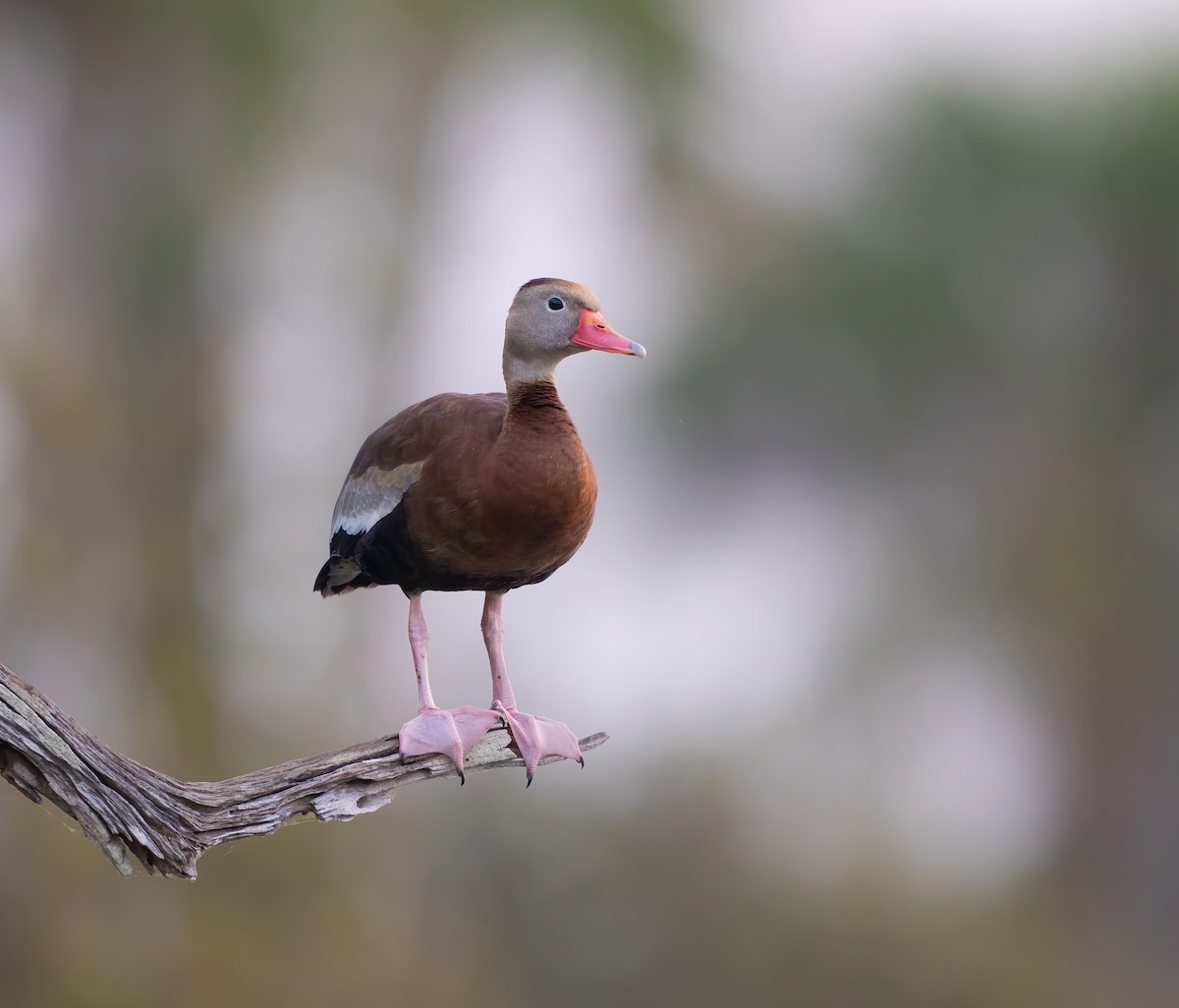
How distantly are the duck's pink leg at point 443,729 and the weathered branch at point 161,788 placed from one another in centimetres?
4

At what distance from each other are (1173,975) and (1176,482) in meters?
4.58

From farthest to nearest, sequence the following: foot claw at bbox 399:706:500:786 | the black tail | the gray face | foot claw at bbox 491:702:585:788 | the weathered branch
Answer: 1. the black tail
2. foot claw at bbox 491:702:585:788
3. foot claw at bbox 399:706:500:786
4. the gray face
5. the weathered branch

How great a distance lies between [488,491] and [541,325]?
15.9 inches

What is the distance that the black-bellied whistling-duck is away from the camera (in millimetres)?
3080

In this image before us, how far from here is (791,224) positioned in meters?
13.6

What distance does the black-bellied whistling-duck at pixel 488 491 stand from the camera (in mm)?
3080

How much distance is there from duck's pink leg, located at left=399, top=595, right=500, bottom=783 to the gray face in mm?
650

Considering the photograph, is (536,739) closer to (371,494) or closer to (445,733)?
(445,733)

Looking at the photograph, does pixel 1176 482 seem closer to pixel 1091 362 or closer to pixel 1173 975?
pixel 1091 362

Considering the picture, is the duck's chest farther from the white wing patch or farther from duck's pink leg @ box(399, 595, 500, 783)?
duck's pink leg @ box(399, 595, 500, 783)

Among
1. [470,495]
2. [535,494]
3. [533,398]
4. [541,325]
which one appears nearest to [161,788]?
[470,495]

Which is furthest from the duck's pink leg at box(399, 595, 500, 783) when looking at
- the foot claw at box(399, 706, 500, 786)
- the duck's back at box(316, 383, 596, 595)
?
the duck's back at box(316, 383, 596, 595)

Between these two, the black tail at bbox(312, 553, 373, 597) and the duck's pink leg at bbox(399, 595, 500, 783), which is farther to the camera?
the black tail at bbox(312, 553, 373, 597)

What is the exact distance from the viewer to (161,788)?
10.3ft
